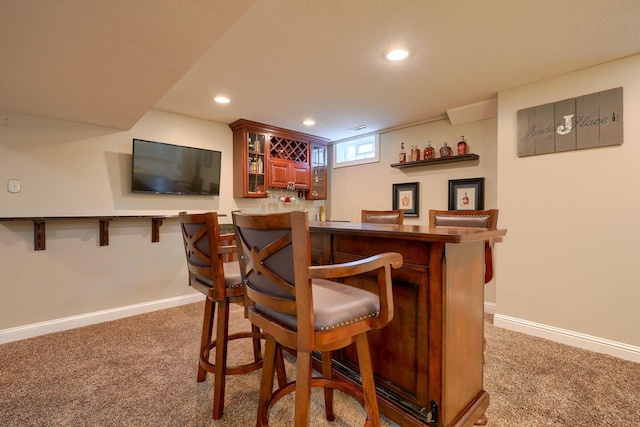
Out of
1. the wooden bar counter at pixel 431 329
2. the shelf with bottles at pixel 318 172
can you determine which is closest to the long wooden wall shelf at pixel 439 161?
the shelf with bottles at pixel 318 172

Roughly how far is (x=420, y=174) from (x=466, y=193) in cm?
66

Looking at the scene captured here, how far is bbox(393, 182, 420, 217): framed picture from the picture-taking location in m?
3.92

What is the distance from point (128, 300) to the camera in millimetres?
3215

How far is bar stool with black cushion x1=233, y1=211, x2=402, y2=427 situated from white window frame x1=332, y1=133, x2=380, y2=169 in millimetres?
3501

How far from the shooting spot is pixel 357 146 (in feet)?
15.6

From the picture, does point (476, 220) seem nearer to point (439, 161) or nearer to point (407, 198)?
point (439, 161)

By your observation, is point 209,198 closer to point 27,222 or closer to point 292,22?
point 27,222

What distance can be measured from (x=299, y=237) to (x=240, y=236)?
15.2 inches

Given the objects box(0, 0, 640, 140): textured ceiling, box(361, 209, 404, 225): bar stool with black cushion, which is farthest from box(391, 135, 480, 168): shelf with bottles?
box(361, 209, 404, 225): bar stool with black cushion

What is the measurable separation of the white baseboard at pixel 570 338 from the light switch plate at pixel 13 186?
4.66 meters

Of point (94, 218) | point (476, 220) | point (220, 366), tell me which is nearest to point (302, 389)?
point (220, 366)

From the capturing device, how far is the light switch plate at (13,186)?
2.58 meters

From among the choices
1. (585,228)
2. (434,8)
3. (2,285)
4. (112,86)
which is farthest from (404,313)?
(2,285)

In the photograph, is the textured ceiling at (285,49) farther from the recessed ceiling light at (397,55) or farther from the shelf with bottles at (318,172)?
the shelf with bottles at (318,172)
